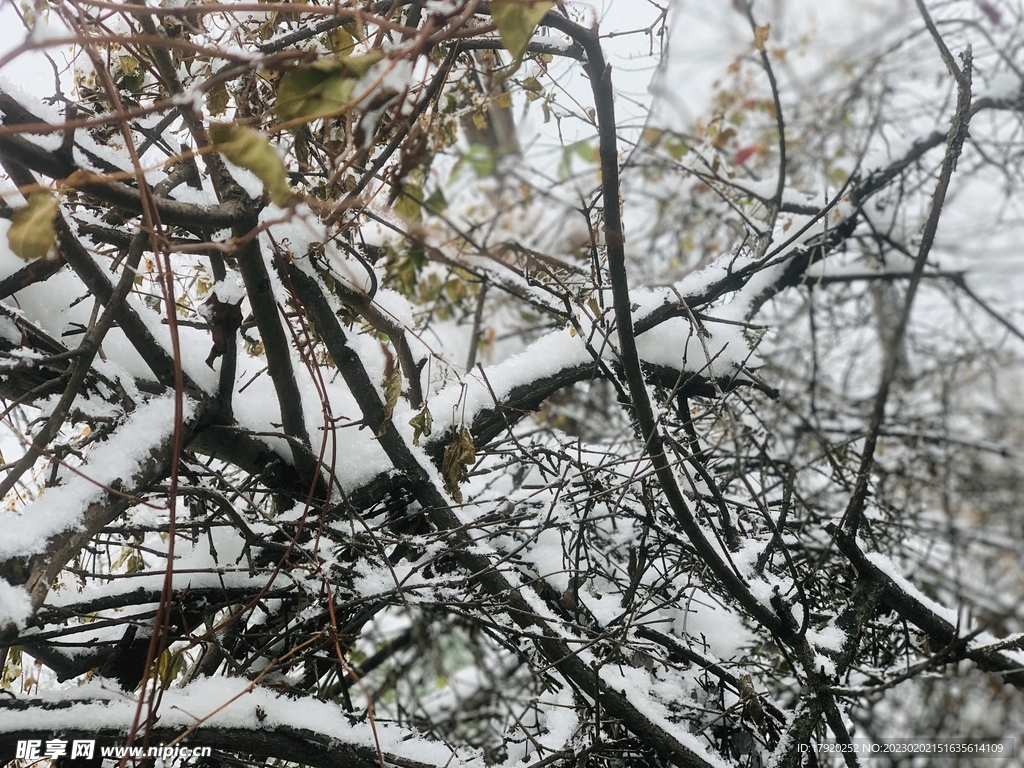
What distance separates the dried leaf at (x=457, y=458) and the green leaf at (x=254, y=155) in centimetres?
Answer: 75

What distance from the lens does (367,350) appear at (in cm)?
171

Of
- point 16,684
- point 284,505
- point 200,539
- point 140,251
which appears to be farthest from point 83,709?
point 16,684

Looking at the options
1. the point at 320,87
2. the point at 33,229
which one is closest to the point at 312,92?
the point at 320,87

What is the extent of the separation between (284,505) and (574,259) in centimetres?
169

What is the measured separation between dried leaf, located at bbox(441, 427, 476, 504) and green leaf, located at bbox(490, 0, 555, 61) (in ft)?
2.64

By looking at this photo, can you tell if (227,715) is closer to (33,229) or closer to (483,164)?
(33,229)

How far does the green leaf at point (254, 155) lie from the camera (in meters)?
0.80

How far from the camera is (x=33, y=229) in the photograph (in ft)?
2.83

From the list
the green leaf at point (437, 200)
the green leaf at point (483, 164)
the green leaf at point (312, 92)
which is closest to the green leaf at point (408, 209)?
the green leaf at point (437, 200)

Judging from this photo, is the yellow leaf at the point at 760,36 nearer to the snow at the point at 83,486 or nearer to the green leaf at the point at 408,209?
the green leaf at the point at 408,209

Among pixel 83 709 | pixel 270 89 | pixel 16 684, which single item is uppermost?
pixel 270 89

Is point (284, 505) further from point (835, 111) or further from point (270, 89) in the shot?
point (835, 111)

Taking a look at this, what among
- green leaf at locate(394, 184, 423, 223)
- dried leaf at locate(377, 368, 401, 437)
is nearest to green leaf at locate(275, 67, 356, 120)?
dried leaf at locate(377, 368, 401, 437)

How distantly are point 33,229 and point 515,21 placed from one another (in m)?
0.69
